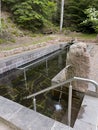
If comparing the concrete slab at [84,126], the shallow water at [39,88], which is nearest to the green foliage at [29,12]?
the shallow water at [39,88]

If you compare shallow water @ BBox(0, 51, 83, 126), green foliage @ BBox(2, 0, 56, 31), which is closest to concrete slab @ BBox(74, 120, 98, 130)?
shallow water @ BBox(0, 51, 83, 126)

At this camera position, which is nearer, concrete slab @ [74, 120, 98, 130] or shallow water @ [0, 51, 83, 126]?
concrete slab @ [74, 120, 98, 130]

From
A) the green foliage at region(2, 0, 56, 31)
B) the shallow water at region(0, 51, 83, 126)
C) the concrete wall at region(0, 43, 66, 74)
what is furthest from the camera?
the green foliage at region(2, 0, 56, 31)

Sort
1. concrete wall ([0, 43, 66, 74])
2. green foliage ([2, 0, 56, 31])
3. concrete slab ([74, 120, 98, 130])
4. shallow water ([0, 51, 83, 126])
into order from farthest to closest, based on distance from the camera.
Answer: green foliage ([2, 0, 56, 31]) < concrete wall ([0, 43, 66, 74]) < shallow water ([0, 51, 83, 126]) < concrete slab ([74, 120, 98, 130])

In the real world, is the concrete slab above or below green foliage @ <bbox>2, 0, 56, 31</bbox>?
below

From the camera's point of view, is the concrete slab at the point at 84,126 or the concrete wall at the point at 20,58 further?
the concrete wall at the point at 20,58

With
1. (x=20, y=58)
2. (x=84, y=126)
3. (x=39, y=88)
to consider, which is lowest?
(x=39, y=88)

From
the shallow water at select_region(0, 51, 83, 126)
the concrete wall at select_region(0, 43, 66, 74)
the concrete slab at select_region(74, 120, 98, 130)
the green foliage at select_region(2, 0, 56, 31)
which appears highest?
the green foliage at select_region(2, 0, 56, 31)

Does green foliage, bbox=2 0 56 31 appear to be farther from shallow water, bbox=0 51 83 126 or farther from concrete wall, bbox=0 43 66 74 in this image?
shallow water, bbox=0 51 83 126

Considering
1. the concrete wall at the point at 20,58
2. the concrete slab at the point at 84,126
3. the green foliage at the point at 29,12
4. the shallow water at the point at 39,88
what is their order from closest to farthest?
the concrete slab at the point at 84,126 → the shallow water at the point at 39,88 → the concrete wall at the point at 20,58 → the green foliage at the point at 29,12

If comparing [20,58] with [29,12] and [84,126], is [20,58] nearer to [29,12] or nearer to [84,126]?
[84,126]

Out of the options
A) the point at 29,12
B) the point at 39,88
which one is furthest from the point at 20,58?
the point at 29,12

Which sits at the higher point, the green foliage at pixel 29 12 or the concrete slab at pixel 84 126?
the green foliage at pixel 29 12

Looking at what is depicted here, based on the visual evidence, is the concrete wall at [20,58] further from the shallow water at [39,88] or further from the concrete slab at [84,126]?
the concrete slab at [84,126]
